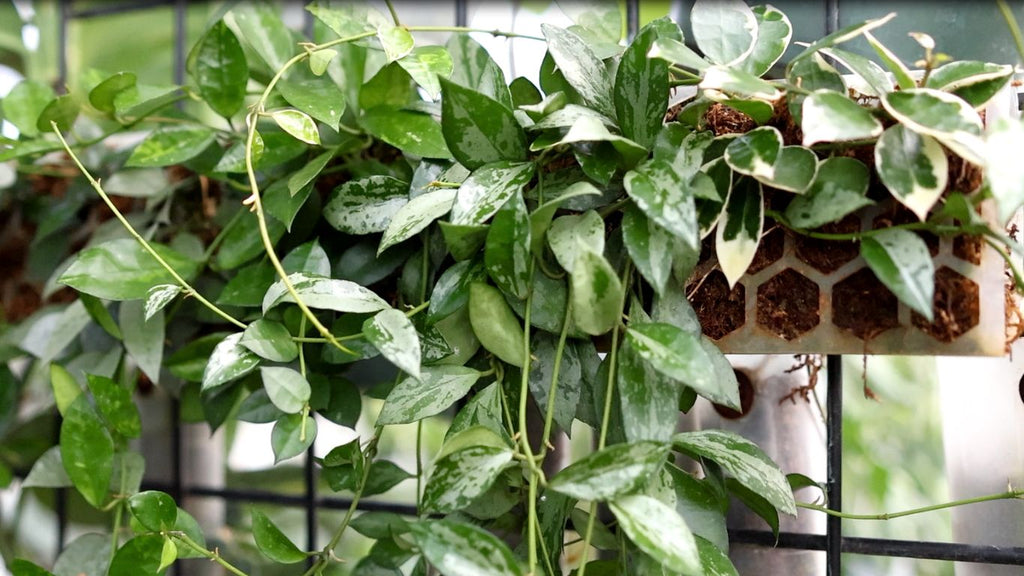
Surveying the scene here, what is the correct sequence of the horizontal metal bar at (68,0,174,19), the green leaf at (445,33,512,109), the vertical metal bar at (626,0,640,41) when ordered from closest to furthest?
the green leaf at (445,33,512,109) < the vertical metal bar at (626,0,640,41) < the horizontal metal bar at (68,0,174,19)

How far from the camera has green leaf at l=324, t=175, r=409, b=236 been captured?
0.53 metres

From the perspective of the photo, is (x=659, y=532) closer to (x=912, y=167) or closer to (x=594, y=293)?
(x=594, y=293)

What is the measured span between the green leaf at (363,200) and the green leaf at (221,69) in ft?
0.36

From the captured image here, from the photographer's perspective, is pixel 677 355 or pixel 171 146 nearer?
pixel 677 355

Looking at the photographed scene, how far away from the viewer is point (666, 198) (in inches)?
16.3

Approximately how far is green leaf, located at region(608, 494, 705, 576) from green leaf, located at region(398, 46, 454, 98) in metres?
0.28

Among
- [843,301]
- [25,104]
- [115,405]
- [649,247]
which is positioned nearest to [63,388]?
[115,405]

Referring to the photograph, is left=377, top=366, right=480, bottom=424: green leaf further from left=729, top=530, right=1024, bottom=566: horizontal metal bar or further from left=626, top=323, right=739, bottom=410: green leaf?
left=729, top=530, right=1024, bottom=566: horizontal metal bar

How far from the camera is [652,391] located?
435 millimetres

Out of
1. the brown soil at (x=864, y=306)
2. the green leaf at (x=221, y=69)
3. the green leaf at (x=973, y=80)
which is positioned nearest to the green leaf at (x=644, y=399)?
the brown soil at (x=864, y=306)

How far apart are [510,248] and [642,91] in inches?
4.8

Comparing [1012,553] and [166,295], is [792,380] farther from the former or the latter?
[166,295]

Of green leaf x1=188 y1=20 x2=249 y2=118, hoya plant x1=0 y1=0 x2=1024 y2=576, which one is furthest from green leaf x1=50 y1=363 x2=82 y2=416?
green leaf x1=188 y1=20 x2=249 y2=118

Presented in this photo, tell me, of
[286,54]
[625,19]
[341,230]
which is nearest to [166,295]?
[341,230]
